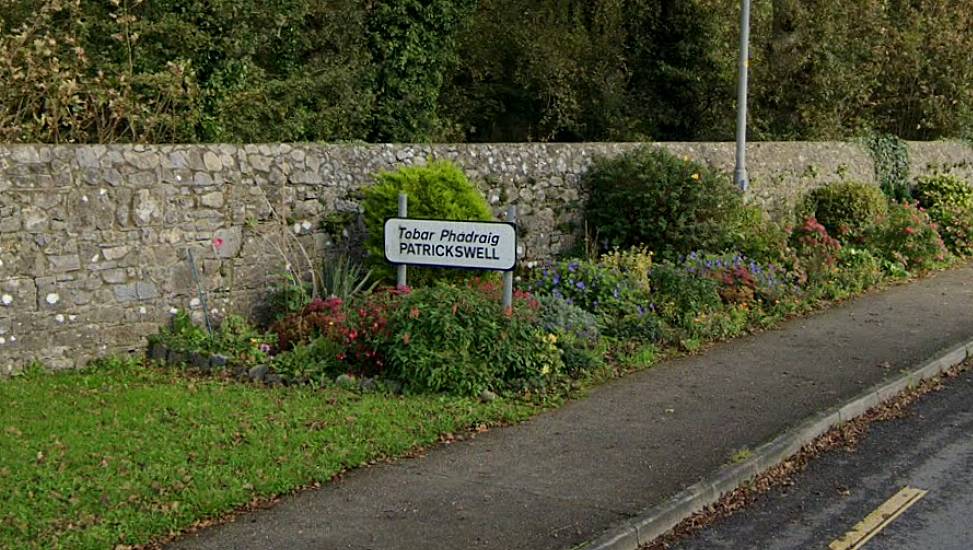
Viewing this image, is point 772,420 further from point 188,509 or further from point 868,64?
point 868,64

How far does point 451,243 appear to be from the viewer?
9523 mm

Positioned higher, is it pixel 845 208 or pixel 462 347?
pixel 845 208

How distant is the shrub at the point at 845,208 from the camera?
1730 centimetres

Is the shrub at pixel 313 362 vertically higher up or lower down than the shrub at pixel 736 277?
lower down

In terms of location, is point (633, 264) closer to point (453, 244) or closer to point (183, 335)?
point (453, 244)

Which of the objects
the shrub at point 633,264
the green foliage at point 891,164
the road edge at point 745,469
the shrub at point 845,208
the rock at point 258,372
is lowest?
the road edge at point 745,469

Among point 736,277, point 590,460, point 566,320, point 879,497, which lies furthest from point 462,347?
point 736,277

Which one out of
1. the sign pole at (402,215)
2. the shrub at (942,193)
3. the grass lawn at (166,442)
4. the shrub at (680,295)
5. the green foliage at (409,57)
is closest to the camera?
the grass lawn at (166,442)

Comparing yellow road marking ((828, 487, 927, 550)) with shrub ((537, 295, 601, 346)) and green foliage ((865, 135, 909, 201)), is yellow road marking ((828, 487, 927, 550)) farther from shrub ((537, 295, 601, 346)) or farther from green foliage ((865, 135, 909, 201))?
green foliage ((865, 135, 909, 201))

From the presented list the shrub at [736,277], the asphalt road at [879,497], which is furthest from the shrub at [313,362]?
the shrub at [736,277]

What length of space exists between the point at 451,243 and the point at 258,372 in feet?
6.31

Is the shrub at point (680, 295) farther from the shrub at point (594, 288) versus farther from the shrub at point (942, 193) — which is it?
the shrub at point (942, 193)

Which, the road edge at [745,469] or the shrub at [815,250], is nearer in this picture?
the road edge at [745,469]

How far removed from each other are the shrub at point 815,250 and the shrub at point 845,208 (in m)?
1.49
